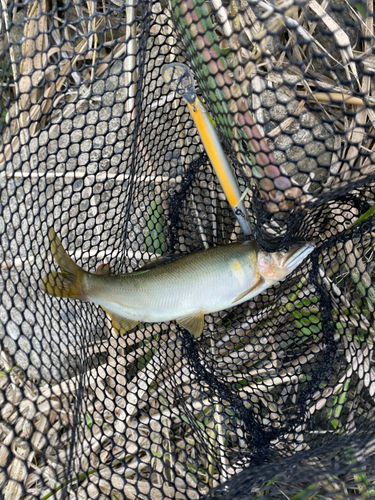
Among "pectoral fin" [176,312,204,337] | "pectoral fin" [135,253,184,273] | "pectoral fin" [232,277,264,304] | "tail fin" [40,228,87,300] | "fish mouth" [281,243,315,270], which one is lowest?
"pectoral fin" [176,312,204,337]

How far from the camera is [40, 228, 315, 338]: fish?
6.39 feet

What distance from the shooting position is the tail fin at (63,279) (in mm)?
1888

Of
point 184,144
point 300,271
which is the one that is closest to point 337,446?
point 300,271

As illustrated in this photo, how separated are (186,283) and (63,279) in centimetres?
61

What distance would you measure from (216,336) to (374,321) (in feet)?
3.11

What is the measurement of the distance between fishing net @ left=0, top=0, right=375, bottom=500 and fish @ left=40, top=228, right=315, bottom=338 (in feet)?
0.50

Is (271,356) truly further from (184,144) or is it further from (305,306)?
(184,144)

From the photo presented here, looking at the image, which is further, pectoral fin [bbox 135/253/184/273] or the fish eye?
pectoral fin [bbox 135/253/184/273]

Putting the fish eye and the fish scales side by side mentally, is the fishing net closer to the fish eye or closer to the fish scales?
the fish eye

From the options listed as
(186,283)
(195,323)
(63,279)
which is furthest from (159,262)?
(63,279)

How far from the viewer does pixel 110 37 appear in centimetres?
282

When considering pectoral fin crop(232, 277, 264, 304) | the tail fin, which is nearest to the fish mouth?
pectoral fin crop(232, 277, 264, 304)

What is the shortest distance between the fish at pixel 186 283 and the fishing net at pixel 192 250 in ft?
0.50

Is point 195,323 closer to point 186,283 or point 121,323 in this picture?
point 186,283
